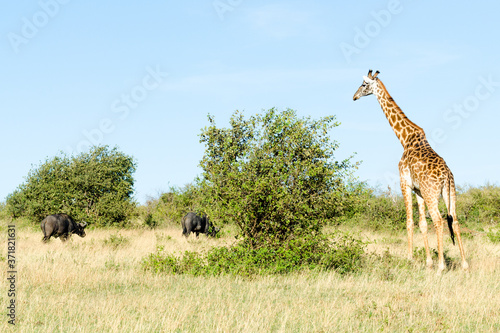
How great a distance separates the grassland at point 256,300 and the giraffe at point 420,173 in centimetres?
104

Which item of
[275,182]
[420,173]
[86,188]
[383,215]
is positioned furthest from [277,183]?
[86,188]

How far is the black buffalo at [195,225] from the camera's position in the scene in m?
23.0

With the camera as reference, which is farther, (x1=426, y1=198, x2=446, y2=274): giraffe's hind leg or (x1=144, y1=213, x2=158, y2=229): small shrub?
(x1=144, y1=213, x2=158, y2=229): small shrub

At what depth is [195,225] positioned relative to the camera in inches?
919

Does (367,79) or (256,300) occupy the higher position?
(367,79)

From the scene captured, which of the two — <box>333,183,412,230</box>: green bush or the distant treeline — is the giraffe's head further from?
<box>333,183,412,230</box>: green bush

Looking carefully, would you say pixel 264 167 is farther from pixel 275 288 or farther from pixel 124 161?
pixel 124 161

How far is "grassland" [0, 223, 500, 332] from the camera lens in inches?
276

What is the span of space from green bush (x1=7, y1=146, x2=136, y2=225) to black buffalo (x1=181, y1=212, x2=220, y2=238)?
7.28 metres

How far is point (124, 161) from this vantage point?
32.1 m

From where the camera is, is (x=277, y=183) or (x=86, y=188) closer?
(x=277, y=183)

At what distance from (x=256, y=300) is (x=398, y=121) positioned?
8311 mm

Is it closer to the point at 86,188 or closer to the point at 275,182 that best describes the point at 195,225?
the point at 86,188

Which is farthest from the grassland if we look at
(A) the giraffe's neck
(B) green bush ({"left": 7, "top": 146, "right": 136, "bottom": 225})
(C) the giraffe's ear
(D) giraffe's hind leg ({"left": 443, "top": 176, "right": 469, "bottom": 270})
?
(B) green bush ({"left": 7, "top": 146, "right": 136, "bottom": 225})
